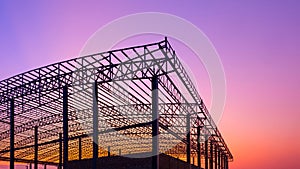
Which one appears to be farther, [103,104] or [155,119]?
[103,104]

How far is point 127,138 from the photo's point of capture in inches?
2170

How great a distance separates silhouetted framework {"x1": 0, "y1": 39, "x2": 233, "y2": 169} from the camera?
2453 cm

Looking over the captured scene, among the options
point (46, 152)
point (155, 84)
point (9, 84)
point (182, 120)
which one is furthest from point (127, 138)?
point (155, 84)

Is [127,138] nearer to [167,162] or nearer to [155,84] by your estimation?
[167,162]

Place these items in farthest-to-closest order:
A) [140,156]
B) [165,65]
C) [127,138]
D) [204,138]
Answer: [127,138] < [204,138] < [140,156] < [165,65]

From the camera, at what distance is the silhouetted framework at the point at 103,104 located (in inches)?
966

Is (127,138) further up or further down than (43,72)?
further down

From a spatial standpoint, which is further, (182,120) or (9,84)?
(182,120)

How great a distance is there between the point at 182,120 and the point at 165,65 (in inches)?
742

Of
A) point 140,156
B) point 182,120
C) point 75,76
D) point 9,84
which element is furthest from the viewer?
point 182,120

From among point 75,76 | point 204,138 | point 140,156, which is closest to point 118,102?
point 140,156

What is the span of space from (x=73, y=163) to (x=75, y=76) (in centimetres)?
1212

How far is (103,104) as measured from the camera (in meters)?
35.2

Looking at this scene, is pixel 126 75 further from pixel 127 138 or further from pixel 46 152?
pixel 46 152
